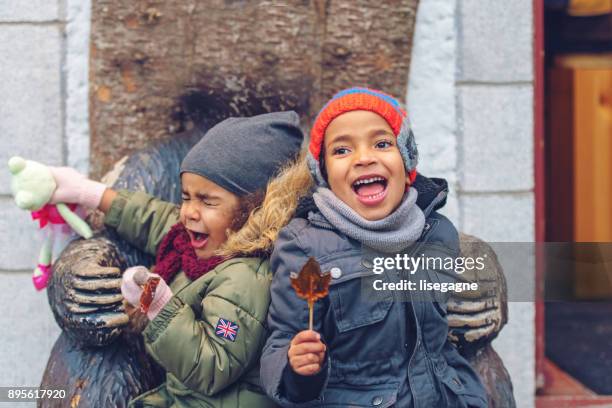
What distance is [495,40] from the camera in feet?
9.84

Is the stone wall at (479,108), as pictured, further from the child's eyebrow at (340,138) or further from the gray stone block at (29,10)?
the gray stone block at (29,10)

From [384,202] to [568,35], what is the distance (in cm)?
344

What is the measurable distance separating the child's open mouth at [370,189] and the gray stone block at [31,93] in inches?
52.5

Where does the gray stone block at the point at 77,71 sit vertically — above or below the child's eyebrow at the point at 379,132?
above

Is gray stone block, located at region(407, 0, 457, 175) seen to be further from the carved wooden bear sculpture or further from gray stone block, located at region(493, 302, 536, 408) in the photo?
the carved wooden bear sculpture

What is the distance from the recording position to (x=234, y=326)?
6.34 feet

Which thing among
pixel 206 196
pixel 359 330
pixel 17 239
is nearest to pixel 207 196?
pixel 206 196

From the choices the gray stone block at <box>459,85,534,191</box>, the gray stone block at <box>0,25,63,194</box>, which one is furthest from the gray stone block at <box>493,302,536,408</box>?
the gray stone block at <box>0,25,63,194</box>

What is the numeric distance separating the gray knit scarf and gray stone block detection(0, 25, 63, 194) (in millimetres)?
1302

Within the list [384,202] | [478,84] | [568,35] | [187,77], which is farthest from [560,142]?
[384,202]

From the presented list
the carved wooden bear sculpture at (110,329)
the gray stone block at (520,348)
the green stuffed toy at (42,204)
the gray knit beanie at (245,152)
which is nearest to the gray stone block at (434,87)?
the gray stone block at (520,348)

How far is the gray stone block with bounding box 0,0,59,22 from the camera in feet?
9.49

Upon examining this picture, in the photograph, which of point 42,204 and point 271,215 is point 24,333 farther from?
point 271,215

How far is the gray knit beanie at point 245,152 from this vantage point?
216 cm
